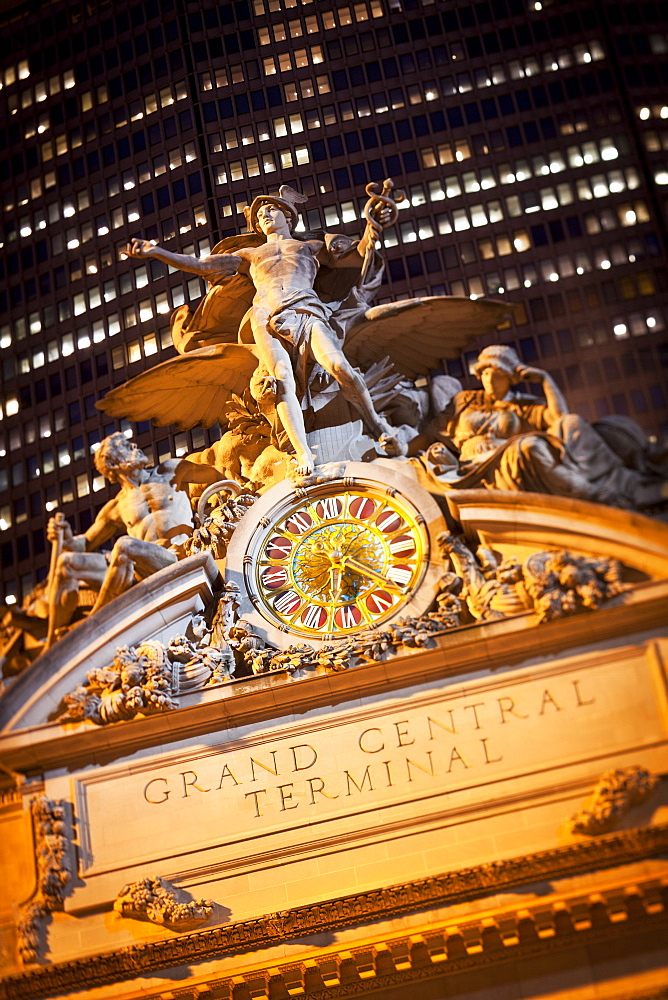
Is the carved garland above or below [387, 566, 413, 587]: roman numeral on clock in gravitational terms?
below

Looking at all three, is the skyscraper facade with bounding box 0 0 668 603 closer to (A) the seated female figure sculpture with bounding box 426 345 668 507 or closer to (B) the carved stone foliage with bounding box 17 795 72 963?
(A) the seated female figure sculpture with bounding box 426 345 668 507

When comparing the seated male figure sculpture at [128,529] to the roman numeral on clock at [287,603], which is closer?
the roman numeral on clock at [287,603]

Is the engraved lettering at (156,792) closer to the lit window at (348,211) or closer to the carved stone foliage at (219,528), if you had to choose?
the carved stone foliage at (219,528)

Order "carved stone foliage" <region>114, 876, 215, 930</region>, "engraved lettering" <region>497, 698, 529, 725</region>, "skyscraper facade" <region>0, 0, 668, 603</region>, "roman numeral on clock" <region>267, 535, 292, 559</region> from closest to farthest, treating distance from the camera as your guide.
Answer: "carved stone foliage" <region>114, 876, 215, 930</region>
"engraved lettering" <region>497, 698, 529, 725</region>
"roman numeral on clock" <region>267, 535, 292, 559</region>
"skyscraper facade" <region>0, 0, 668, 603</region>

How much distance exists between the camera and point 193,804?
75.4 ft

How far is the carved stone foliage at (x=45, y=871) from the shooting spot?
22.3 m

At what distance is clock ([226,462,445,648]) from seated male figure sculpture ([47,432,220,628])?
4.88 feet

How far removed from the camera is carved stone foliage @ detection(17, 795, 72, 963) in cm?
2234

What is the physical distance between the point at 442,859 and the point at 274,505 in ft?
24.4

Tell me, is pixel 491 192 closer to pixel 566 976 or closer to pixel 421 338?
pixel 421 338

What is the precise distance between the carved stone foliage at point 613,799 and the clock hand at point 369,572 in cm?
506

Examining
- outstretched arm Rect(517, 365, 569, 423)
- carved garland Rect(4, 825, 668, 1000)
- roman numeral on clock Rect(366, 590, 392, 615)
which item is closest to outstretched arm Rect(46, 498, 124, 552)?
roman numeral on clock Rect(366, 590, 392, 615)

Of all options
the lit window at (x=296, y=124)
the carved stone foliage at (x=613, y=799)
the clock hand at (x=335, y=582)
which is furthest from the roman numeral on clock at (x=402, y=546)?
the lit window at (x=296, y=124)

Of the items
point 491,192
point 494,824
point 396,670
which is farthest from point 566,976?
point 491,192
